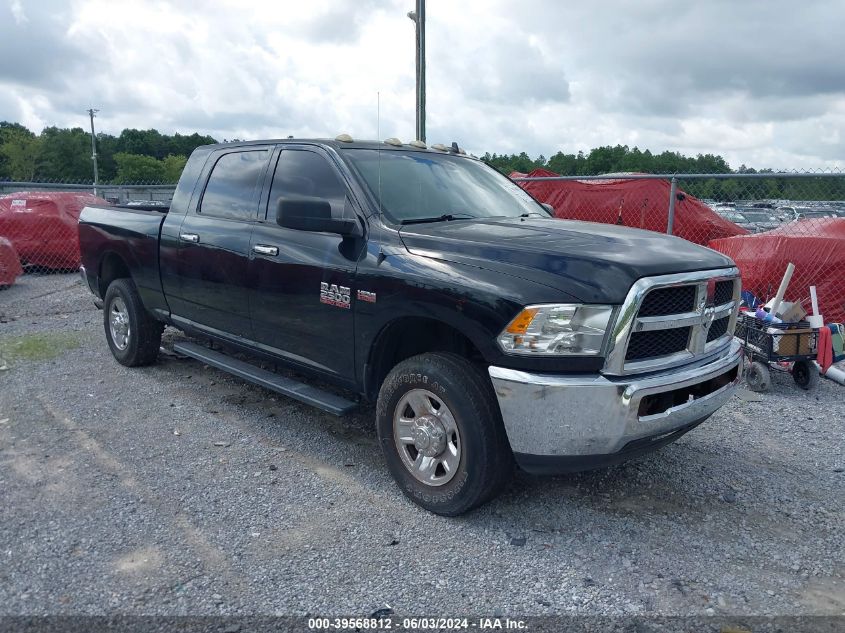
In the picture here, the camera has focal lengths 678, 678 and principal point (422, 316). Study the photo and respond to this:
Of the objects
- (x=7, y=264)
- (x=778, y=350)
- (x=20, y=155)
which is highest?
(x=20, y=155)

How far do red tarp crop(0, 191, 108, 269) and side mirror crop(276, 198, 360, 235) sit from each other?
1038 centimetres

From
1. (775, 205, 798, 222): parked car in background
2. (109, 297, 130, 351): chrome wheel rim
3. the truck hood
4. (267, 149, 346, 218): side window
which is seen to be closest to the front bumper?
the truck hood

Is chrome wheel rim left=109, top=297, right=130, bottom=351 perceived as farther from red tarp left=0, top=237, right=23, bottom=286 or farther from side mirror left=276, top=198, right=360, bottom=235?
red tarp left=0, top=237, right=23, bottom=286

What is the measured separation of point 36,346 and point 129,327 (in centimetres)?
181

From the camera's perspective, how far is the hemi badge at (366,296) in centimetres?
366

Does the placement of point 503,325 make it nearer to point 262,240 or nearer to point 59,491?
point 262,240

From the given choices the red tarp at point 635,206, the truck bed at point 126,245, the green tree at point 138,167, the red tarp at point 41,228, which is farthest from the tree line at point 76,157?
the truck bed at point 126,245

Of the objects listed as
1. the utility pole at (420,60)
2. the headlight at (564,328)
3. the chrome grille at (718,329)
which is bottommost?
the chrome grille at (718,329)

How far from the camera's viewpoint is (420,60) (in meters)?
10.2

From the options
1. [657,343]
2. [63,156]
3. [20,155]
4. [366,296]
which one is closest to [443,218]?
[366,296]

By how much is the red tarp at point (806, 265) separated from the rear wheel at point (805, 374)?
126 cm

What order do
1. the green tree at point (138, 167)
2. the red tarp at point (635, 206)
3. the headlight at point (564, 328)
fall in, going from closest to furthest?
the headlight at point (564, 328) < the red tarp at point (635, 206) < the green tree at point (138, 167)

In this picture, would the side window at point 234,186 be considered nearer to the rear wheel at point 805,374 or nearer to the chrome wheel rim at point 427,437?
the chrome wheel rim at point 427,437

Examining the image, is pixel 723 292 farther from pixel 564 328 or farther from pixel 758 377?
pixel 758 377
